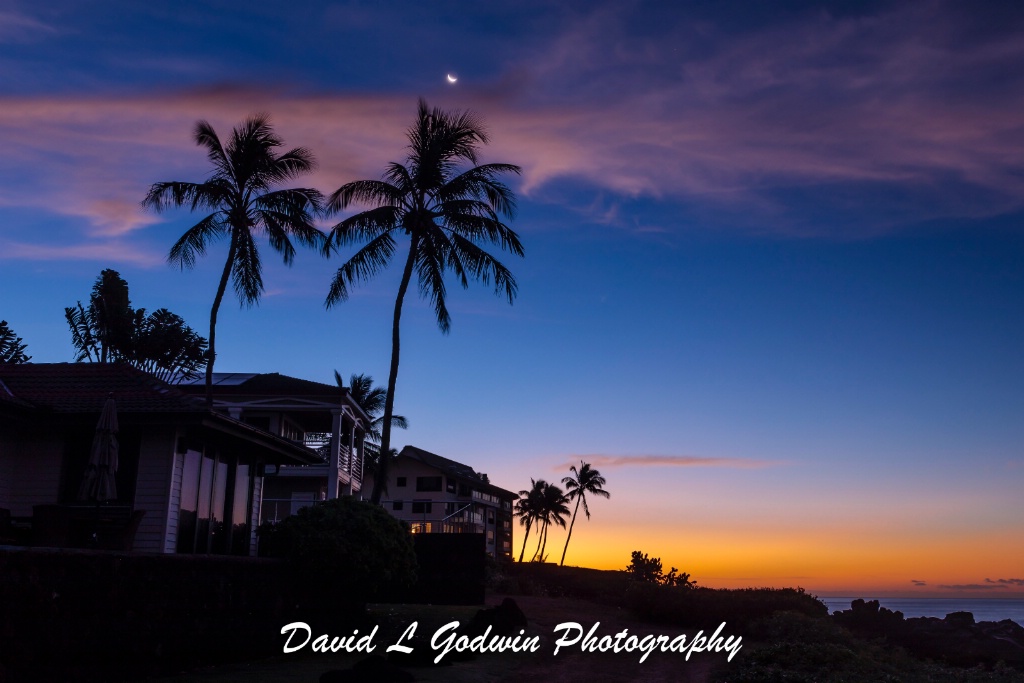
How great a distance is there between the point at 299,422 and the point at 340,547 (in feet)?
71.9

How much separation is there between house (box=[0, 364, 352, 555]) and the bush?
2.51 meters

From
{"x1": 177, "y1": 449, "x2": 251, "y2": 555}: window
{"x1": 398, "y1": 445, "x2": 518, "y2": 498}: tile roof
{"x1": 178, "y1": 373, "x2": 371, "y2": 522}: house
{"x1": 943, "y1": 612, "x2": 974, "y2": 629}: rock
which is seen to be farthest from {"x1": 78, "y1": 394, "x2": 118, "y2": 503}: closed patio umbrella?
{"x1": 398, "y1": 445, "x2": 518, "y2": 498}: tile roof

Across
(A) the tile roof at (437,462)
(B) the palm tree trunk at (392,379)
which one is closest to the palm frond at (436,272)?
(B) the palm tree trunk at (392,379)

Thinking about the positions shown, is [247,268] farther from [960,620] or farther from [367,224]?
[960,620]

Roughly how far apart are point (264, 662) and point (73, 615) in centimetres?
487

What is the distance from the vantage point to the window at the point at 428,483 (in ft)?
202

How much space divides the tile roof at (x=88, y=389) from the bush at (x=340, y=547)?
320 cm

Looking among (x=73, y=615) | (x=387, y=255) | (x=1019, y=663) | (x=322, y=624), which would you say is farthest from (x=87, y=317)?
(x=1019, y=663)

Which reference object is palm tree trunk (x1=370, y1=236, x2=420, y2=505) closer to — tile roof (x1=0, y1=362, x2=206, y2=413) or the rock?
tile roof (x1=0, y1=362, x2=206, y2=413)

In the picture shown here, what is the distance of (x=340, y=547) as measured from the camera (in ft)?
59.1

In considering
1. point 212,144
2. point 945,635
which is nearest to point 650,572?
point 945,635

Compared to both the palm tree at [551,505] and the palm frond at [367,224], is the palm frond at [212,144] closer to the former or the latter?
the palm frond at [367,224]

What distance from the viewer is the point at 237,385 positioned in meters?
38.4

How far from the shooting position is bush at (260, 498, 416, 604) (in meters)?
17.8
